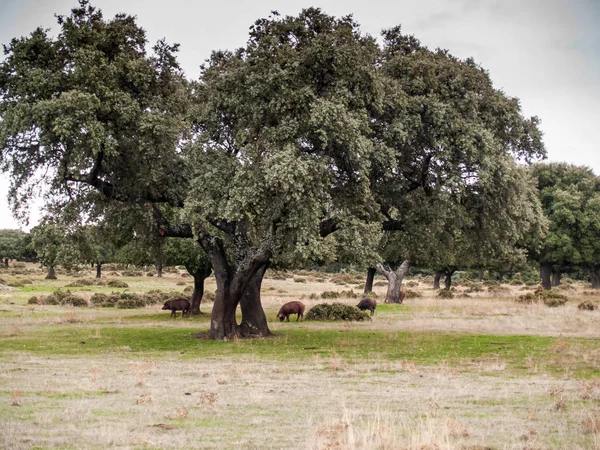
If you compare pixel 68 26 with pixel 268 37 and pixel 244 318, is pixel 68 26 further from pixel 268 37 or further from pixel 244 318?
pixel 244 318

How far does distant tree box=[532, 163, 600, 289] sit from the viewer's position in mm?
59875

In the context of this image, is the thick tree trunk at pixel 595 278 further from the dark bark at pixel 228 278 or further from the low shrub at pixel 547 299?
the dark bark at pixel 228 278

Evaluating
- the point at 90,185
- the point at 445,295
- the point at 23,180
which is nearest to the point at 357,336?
the point at 90,185

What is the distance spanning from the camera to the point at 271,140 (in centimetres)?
2025

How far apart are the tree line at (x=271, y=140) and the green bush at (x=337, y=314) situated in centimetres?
1083

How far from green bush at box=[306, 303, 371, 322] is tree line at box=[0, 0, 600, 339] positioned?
10.8 meters

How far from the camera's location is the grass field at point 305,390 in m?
8.63

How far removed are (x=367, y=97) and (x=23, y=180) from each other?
42.3 ft

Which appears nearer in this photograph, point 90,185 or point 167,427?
point 167,427

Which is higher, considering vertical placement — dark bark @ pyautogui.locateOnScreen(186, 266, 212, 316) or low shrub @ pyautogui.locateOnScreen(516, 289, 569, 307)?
low shrub @ pyautogui.locateOnScreen(516, 289, 569, 307)

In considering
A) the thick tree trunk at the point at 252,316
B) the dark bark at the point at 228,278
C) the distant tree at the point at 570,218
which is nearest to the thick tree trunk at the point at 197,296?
the thick tree trunk at the point at 252,316

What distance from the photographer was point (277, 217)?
2005 centimetres

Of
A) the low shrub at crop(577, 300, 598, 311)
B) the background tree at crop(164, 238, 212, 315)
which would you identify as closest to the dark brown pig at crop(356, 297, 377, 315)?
the background tree at crop(164, 238, 212, 315)

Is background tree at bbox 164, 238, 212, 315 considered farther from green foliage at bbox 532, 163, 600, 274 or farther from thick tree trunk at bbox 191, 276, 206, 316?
green foliage at bbox 532, 163, 600, 274
